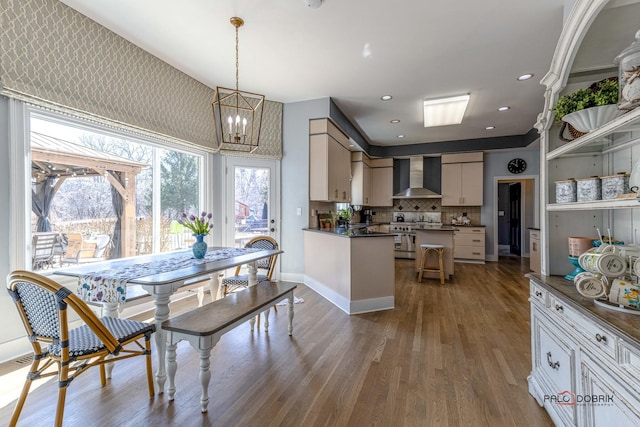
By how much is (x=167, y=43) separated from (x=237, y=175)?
1982 mm

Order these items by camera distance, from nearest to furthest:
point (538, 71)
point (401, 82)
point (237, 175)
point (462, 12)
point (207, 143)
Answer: point (462, 12)
point (538, 71)
point (401, 82)
point (207, 143)
point (237, 175)

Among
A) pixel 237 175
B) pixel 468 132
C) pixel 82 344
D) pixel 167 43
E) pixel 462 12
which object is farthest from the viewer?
pixel 468 132

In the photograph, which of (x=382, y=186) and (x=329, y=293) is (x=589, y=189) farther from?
(x=382, y=186)

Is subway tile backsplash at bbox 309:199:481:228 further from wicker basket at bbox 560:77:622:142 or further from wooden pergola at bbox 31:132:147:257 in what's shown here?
wicker basket at bbox 560:77:622:142

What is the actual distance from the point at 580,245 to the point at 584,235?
24 centimetres

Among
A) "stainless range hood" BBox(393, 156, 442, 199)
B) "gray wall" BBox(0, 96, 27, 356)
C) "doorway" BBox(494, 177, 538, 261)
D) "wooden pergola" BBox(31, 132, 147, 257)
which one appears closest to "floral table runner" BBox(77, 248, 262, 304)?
"gray wall" BBox(0, 96, 27, 356)

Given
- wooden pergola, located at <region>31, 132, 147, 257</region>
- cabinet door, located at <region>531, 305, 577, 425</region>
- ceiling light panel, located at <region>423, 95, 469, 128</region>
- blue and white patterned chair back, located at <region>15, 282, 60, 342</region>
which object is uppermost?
ceiling light panel, located at <region>423, 95, 469, 128</region>

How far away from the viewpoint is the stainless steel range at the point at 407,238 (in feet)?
23.3

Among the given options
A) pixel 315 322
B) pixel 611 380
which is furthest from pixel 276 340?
pixel 611 380

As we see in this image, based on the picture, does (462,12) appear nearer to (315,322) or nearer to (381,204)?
(315,322)

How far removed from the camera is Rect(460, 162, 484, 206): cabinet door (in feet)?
22.5

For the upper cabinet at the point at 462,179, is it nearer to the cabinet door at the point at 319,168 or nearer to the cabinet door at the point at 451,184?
the cabinet door at the point at 451,184

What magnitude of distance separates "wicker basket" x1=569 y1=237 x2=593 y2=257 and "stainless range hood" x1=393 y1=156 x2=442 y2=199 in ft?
18.6

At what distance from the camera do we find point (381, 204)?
309 inches
